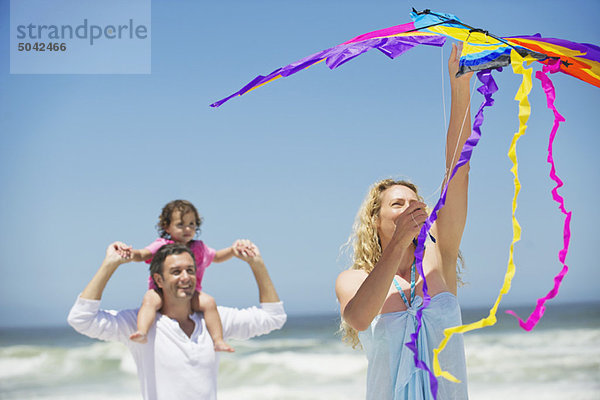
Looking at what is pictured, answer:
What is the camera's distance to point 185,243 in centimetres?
462

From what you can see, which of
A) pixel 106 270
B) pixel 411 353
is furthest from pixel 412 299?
pixel 106 270

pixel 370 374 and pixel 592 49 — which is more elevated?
pixel 592 49

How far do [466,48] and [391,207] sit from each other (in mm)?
708

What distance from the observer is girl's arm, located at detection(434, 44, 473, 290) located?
2471mm

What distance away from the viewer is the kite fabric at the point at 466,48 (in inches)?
83.7

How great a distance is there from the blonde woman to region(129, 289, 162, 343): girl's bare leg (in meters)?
1.44

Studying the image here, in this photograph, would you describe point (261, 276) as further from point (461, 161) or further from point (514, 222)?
point (514, 222)

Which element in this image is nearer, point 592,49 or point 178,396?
point 592,49

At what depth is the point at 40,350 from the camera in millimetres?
15305

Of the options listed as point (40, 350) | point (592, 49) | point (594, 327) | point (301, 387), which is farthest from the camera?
point (594, 327)

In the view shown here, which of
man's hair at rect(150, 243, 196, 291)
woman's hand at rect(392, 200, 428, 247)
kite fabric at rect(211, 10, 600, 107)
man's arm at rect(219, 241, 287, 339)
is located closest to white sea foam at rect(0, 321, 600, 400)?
man's arm at rect(219, 241, 287, 339)

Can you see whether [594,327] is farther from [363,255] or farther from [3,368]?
[363,255]

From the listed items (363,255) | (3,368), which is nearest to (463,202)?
(363,255)

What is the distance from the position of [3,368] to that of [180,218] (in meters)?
11.5
